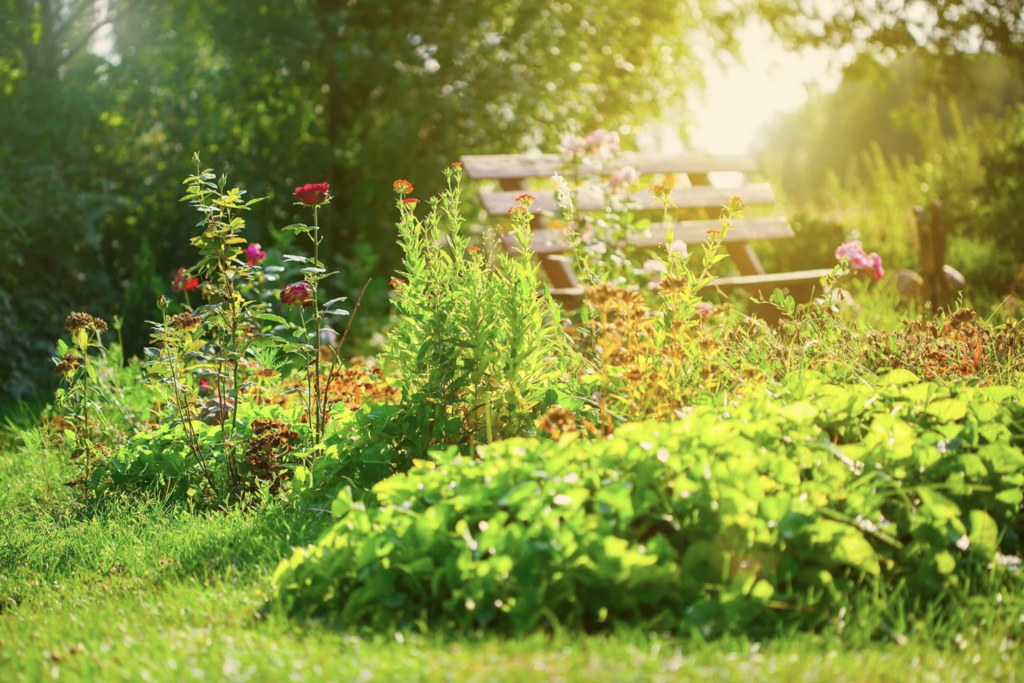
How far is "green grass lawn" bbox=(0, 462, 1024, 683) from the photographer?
1.91m

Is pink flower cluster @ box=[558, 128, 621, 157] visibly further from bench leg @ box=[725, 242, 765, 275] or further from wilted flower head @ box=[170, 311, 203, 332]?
wilted flower head @ box=[170, 311, 203, 332]

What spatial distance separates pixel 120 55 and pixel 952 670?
975cm

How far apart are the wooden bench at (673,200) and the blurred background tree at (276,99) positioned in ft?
7.32

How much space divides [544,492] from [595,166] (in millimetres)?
4588

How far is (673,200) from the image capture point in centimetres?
711

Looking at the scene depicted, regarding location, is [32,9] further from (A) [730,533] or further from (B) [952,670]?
(B) [952,670]

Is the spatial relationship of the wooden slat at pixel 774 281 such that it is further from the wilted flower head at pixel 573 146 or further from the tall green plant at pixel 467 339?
the tall green plant at pixel 467 339

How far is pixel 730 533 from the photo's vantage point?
7.29 ft

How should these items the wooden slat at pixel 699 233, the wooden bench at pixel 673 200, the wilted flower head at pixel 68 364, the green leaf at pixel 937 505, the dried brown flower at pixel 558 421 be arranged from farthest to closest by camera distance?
the wooden slat at pixel 699 233, the wooden bench at pixel 673 200, the wilted flower head at pixel 68 364, the dried brown flower at pixel 558 421, the green leaf at pixel 937 505

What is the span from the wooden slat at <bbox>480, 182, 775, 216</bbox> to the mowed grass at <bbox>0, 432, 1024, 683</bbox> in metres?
3.92

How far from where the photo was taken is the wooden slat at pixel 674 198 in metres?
6.45

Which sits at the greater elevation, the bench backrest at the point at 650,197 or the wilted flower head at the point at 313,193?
the bench backrest at the point at 650,197

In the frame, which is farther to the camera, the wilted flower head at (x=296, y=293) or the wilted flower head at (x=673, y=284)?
the wilted flower head at (x=296, y=293)

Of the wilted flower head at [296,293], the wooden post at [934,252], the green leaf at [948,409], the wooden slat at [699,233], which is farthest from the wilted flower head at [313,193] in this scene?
the wooden post at [934,252]
